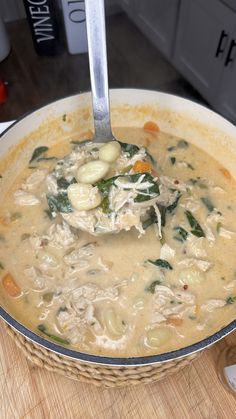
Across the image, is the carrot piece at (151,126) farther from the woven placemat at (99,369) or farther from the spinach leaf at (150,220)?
the woven placemat at (99,369)

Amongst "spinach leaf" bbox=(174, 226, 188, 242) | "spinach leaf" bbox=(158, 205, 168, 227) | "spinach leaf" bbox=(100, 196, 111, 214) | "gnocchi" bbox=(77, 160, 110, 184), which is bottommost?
"spinach leaf" bbox=(174, 226, 188, 242)

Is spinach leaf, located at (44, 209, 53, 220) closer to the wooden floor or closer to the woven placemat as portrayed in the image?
the woven placemat

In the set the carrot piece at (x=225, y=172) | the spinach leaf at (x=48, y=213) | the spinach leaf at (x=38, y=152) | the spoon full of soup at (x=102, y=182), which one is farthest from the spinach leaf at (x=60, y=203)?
the carrot piece at (x=225, y=172)

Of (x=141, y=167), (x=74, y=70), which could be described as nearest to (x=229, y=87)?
(x=74, y=70)

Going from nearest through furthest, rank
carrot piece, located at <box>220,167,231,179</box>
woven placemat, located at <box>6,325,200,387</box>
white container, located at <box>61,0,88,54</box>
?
woven placemat, located at <box>6,325,200,387</box>, carrot piece, located at <box>220,167,231,179</box>, white container, located at <box>61,0,88,54</box>

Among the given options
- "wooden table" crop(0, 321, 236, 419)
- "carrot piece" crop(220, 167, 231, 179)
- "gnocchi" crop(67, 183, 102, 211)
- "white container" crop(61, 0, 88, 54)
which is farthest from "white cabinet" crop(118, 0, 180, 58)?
"wooden table" crop(0, 321, 236, 419)

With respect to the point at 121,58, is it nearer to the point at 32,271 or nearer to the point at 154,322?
the point at 32,271
